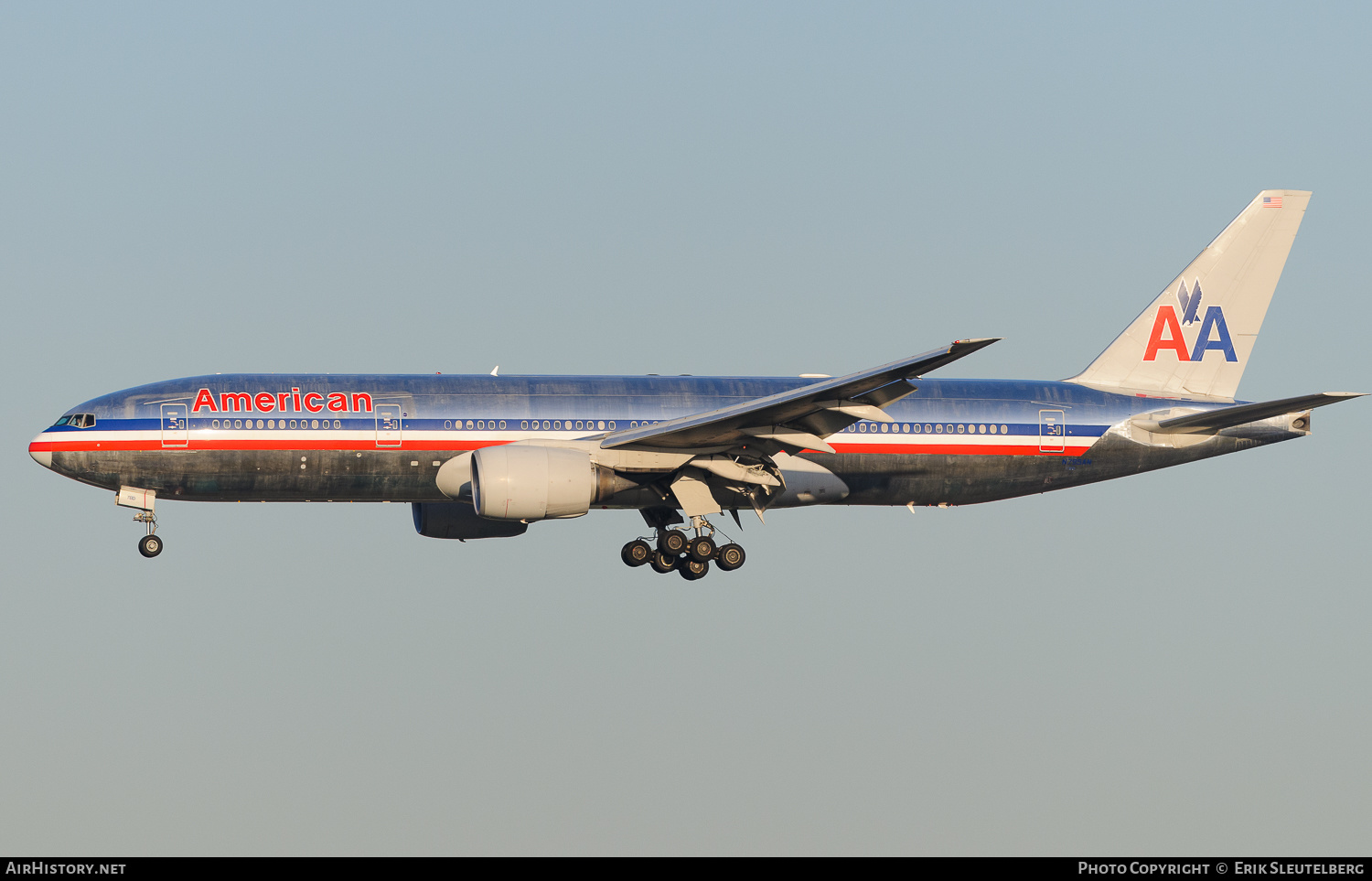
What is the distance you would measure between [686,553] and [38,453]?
1584 centimetres

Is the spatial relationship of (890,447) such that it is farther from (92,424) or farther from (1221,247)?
(92,424)

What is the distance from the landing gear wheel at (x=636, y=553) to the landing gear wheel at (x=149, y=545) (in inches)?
449

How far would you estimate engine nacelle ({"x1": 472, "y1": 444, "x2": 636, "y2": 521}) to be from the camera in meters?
36.2

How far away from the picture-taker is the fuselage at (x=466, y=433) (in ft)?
127

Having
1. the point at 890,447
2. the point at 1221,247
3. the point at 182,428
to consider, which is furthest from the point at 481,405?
the point at 1221,247

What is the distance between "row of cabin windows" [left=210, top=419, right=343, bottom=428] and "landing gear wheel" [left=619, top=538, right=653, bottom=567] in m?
7.83

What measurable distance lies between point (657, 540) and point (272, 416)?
9954 millimetres

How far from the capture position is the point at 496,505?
3619cm

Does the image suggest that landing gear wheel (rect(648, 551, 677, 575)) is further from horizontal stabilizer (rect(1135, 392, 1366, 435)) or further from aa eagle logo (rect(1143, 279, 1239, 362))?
aa eagle logo (rect(1143, 279, 1239, 362))

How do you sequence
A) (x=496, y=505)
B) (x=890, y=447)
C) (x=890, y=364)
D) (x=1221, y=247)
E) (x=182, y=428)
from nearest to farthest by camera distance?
(x=890, y=364) → (x=496, y=505) → (x=182, y=428) → (x=890, y=447) → (x=1221, y=247)

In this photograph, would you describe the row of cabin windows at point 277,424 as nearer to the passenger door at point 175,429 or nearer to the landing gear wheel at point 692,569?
the passenger door at point 175,429

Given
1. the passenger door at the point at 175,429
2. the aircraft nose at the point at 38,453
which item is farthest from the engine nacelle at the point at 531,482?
the aircraft nose at the point at 38,453

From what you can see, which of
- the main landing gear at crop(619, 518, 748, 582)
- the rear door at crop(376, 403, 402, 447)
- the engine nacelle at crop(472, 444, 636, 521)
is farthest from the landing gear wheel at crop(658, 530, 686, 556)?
the rear door at crop(376, 403, 402, 447)

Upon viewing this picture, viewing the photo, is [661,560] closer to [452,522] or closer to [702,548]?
[702,548]
